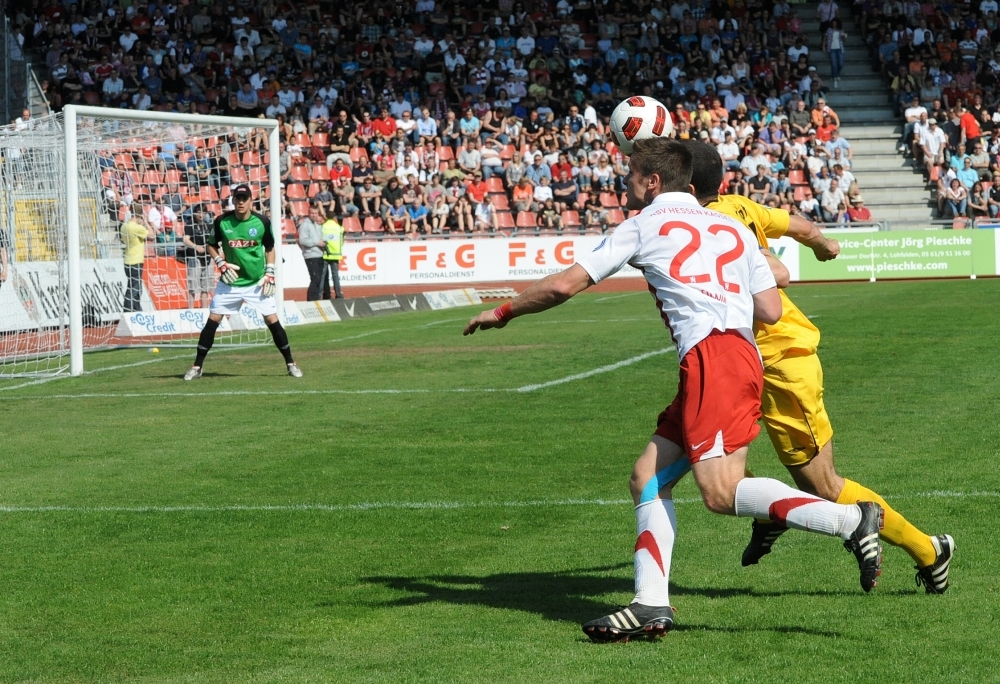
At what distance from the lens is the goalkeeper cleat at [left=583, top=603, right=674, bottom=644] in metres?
4.93

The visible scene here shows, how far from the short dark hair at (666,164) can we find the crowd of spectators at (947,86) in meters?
30.1

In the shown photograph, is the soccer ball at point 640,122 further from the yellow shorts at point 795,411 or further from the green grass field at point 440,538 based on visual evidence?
the green grass field at point 440,538

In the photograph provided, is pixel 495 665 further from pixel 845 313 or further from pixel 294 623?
pixel 845 313

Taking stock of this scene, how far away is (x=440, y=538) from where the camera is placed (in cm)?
700

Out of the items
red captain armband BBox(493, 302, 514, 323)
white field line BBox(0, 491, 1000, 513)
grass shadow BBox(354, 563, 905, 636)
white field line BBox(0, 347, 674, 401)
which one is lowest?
white field line BBox(0, 347, 674, 401)

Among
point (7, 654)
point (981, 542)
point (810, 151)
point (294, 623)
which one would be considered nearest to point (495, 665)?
point (294, 623)

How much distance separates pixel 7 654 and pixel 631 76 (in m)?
34.1

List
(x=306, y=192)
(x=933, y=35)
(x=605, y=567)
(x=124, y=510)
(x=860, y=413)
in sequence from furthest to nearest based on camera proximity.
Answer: (x=933, y=35), (x=306, y=192), (x=860, y=413), (x=124, y=510), (x=605, y=567)

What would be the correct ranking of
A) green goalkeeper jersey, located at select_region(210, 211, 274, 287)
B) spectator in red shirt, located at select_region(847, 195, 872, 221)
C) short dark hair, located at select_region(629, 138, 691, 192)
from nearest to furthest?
1. short dark hair, located at select_region(629, 138, 691, 192)
2. green goalkeeper jersey, located at select_region(210, 211, 274, 287)
3. spectator in red shirt, located at select_region(847, 195, 872, 221)

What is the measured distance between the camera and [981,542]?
6.42m

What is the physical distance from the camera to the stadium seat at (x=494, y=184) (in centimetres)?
3381

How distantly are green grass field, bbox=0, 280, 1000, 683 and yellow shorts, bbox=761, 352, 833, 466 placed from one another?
59 cm

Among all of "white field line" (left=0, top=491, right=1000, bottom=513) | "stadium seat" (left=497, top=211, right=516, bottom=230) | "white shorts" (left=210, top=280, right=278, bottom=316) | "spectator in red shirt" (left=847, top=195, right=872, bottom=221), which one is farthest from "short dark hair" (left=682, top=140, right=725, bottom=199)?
"spectator in red shirt" (left=847, top=195, right=872, bottom=221)

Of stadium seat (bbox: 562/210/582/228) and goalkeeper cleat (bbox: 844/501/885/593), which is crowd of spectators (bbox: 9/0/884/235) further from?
goalkeeper cleat (bbox: 844/501/885/593)
